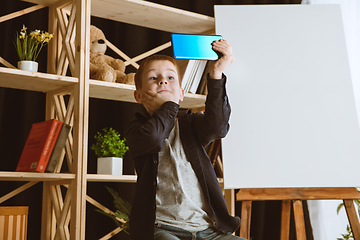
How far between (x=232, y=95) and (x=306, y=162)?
487 millimetres

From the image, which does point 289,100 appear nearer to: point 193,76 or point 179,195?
point 193,76

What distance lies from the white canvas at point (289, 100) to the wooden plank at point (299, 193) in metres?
0.03

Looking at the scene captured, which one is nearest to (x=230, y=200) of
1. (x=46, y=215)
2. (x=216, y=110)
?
(x=46, y=215)

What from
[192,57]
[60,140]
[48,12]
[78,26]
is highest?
[48,12]

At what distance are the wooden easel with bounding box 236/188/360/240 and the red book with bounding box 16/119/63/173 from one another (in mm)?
889

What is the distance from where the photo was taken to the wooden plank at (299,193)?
1806 millimetres

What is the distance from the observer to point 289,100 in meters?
1.92

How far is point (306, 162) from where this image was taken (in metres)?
1.85

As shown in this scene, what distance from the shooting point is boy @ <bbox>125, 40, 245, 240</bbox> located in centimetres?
114

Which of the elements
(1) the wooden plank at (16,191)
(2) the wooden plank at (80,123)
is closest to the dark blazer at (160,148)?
(2) the wooden plank at (80,123)

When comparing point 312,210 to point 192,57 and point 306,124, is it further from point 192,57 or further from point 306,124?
point 192,57

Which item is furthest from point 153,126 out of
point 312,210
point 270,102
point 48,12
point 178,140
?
point 312,210

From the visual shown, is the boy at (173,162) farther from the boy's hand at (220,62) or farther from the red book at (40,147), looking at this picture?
the red book at (40,147)

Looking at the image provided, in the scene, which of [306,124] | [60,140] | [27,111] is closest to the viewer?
[60,140]
